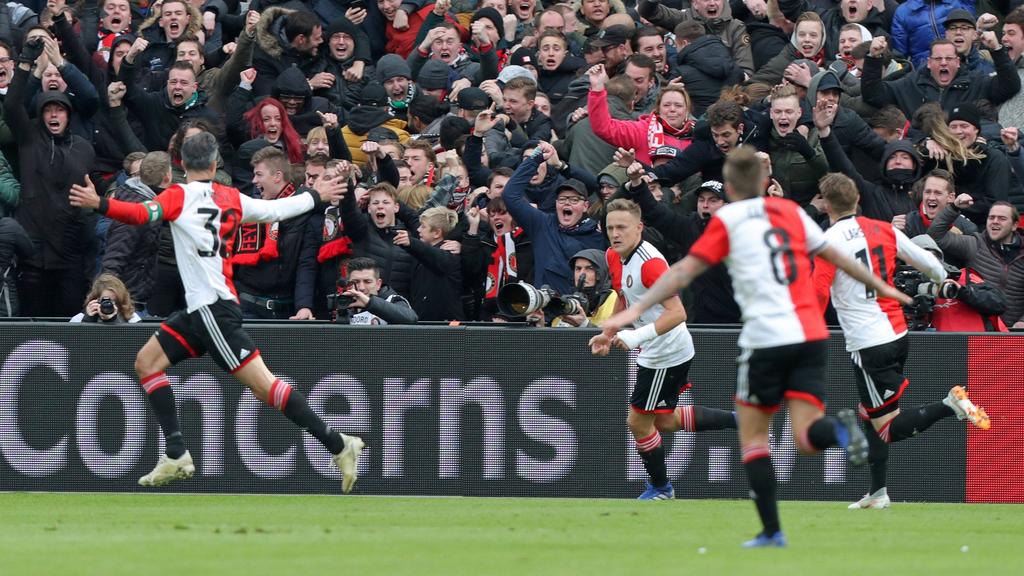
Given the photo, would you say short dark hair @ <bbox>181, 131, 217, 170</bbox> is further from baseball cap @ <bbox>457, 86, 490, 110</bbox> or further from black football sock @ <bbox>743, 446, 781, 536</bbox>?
black football sock @ <bbox>743, 446, 781, 536</bbox>

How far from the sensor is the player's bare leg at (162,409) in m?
12.1

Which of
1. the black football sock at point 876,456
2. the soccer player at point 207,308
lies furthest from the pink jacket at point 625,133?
the black football sock at point 876,456

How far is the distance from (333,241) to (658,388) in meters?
3.50

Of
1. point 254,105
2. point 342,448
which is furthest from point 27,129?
point 342,448

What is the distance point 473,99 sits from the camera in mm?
16375

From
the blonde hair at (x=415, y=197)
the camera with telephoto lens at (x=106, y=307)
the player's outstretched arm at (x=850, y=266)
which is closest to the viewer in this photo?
the player's outstretched arm at (x=850, y=266)

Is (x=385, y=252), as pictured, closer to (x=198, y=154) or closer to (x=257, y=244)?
(x=257, y=244)

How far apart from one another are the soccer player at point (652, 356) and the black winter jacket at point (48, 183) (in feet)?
17.9

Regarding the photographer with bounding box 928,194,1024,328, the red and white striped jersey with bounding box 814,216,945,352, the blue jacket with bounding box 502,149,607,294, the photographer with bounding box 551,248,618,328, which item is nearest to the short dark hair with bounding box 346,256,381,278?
the blue jacket with bounding box 502,149,607,294

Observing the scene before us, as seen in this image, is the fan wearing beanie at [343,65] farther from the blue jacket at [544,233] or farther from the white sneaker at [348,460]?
the white sneaker at [348,460]

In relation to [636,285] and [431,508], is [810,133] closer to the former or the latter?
[636,285]

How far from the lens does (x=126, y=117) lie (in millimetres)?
16578

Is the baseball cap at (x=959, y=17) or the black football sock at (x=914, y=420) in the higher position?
the baseball cap at (x=959, y=17)

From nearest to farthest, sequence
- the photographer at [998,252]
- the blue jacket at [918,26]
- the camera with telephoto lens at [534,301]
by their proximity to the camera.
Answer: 1. the camera with telephoto lens at [534,301]
2. the photographer at [998,252]
3. the blue jacket at [918,26]
